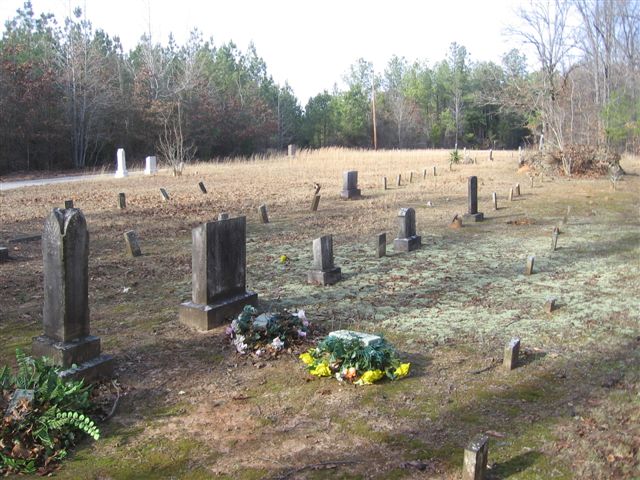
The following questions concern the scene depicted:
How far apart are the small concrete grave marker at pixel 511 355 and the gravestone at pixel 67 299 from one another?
3.64 metres

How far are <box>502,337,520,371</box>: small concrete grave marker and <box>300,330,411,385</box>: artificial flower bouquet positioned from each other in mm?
920

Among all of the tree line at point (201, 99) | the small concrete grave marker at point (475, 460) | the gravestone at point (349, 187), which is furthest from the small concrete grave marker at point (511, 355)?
the tree line at point (201, 99)

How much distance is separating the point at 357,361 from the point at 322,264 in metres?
3.20

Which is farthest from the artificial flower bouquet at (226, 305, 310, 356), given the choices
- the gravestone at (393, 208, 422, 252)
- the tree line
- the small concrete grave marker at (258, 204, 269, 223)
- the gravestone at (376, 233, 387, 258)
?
the tree line

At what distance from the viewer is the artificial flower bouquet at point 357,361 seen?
503 cm

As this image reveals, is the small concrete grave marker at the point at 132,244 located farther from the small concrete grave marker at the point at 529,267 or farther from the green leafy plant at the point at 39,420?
the small concrete grave marker at the point at 529,267

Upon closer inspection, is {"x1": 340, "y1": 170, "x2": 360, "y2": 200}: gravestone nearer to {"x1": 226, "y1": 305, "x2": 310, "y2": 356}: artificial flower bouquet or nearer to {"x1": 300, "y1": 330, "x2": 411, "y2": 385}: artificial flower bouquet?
{"x1": 226, "y1": 305, "x2": 310, "y2": 356}: artificial flower bouquet

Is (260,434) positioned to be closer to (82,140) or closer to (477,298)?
(477,298)

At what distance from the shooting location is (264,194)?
755 inches

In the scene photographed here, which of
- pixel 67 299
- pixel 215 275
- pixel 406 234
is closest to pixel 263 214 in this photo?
pixel 406 234

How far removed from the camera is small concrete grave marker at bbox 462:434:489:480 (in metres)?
→ 3.38

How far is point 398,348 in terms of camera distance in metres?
5.85

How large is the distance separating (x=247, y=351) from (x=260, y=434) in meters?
1.56

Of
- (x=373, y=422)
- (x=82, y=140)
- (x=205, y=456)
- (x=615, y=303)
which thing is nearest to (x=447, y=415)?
(x=373, y=422)
